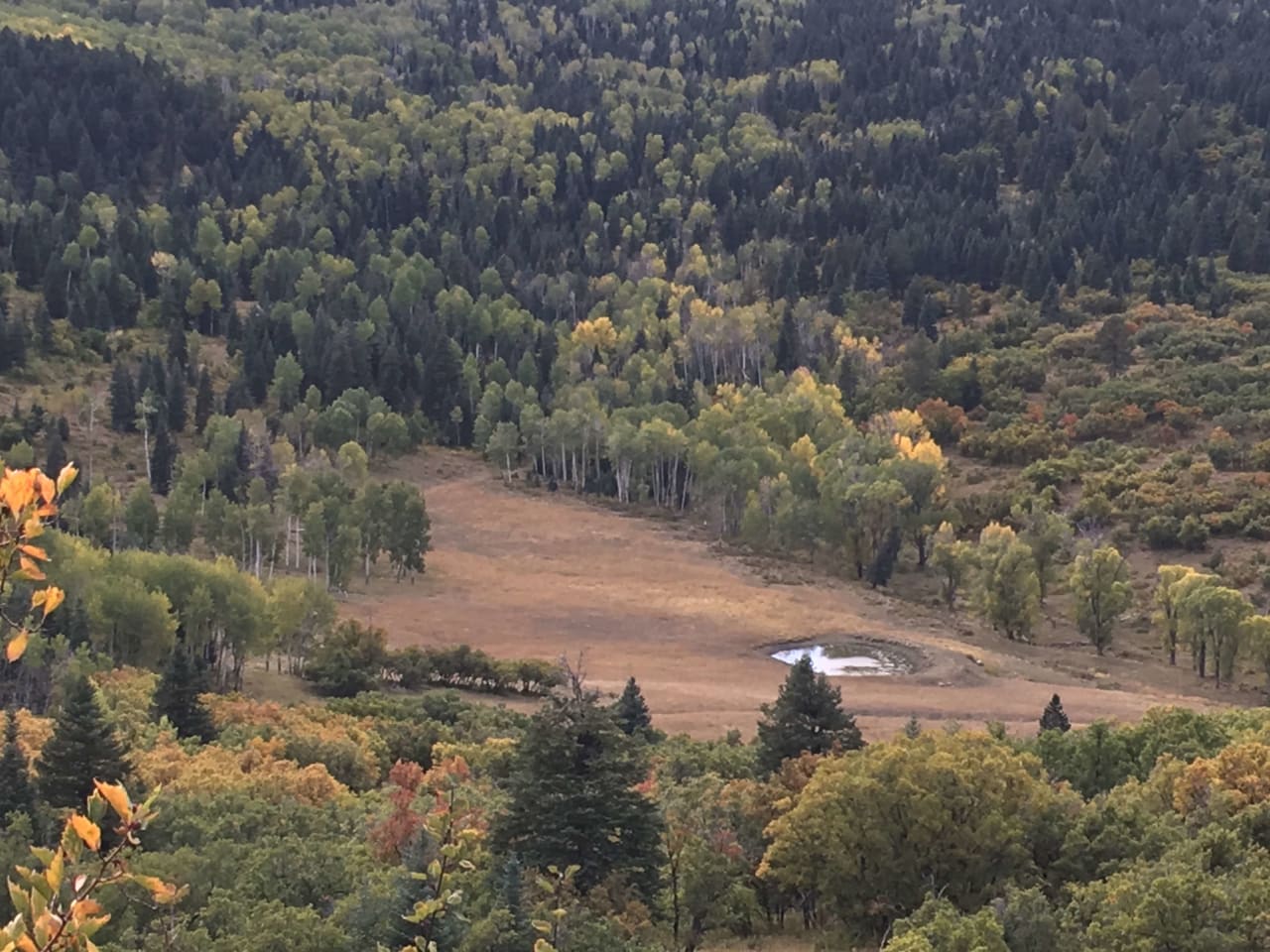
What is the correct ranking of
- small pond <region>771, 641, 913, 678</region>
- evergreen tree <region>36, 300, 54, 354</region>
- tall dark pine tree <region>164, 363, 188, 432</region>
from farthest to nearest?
1. evergreen tree <region>36, 300, 54, 354</region>
2. tall dark pine tree <region>164, 363, 188, 432</region>
3. small pond <region>771, 641, 913, 678</region>

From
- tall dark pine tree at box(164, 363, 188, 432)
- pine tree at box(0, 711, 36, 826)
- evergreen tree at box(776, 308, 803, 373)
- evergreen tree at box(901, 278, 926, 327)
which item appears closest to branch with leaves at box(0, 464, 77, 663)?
pine tree at box(0, 711, 36, 826)

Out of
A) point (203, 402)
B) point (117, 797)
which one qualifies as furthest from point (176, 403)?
point (117, 797)

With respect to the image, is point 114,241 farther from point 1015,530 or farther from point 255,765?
point 255,765

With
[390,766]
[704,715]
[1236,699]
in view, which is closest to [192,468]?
[704,715]

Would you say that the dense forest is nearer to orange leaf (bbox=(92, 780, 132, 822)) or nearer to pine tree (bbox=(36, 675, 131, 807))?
orange leaf (bbox=(92, 780, 132, 822))

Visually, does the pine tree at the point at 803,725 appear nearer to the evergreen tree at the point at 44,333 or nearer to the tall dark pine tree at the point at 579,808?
the tall dark pine tree at the point at 579,808

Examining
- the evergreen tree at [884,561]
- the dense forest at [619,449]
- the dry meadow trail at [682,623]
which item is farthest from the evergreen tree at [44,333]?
the evergreen tree at [884,561]

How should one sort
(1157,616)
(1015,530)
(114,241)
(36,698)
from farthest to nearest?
(114,241) → (1015,530) → (1157,616) → (36,698)
